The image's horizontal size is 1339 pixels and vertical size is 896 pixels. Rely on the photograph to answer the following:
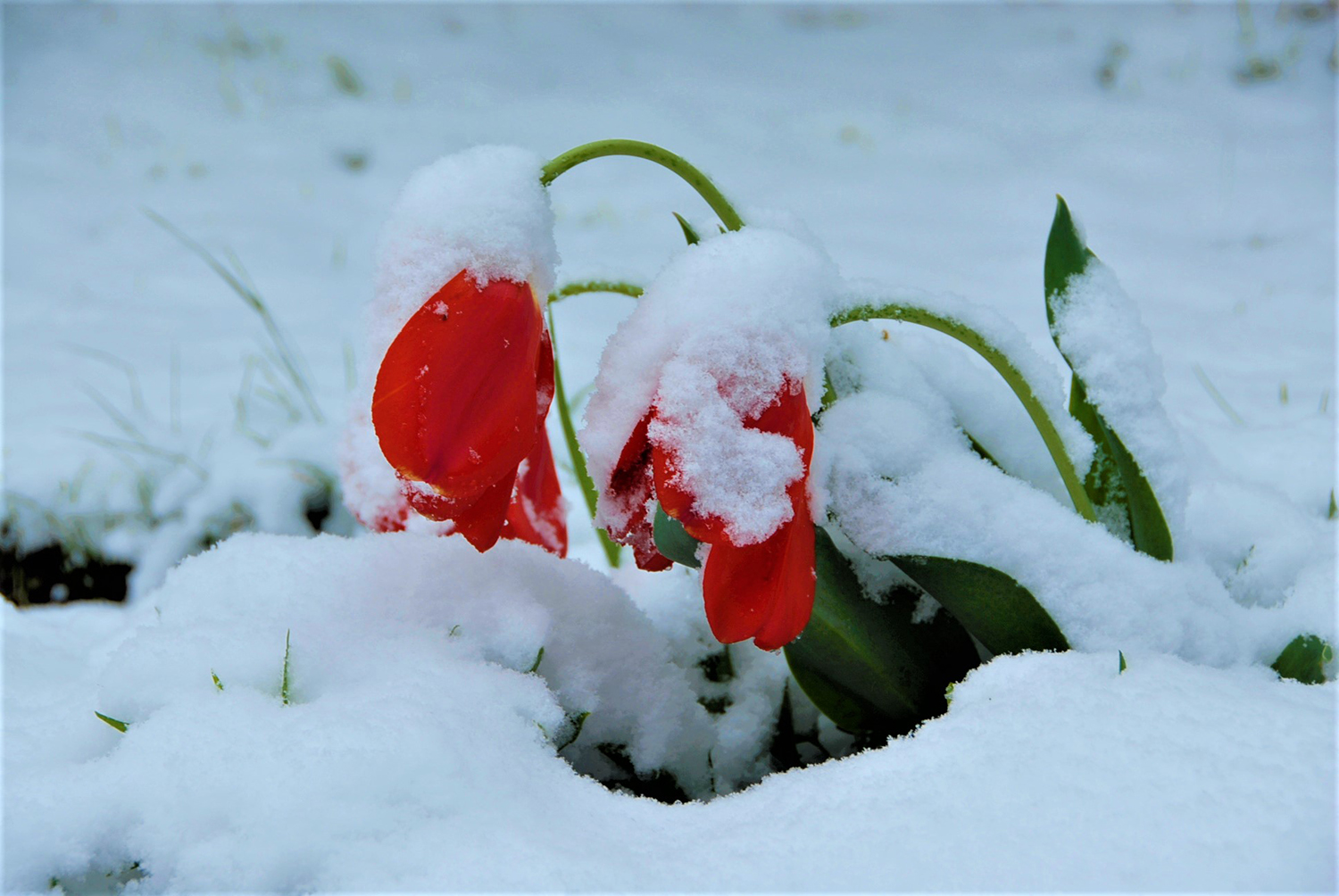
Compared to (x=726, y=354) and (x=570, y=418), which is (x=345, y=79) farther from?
(x=726, y=354)

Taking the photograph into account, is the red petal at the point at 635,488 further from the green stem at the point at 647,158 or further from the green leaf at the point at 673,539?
the green stem at the point at 647,158

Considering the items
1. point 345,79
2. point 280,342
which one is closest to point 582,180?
point 345,79

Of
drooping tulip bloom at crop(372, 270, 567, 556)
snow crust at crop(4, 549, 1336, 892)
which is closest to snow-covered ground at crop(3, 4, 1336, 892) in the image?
snow crust at crop(4, 549, 1336, 892)

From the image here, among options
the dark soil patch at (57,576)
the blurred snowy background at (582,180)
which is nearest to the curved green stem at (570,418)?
the blurred snowy background at (582,180)

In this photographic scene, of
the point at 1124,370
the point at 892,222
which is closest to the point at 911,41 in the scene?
the point at 892,222

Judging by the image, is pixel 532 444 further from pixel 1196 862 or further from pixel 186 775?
pixel 1196 862
